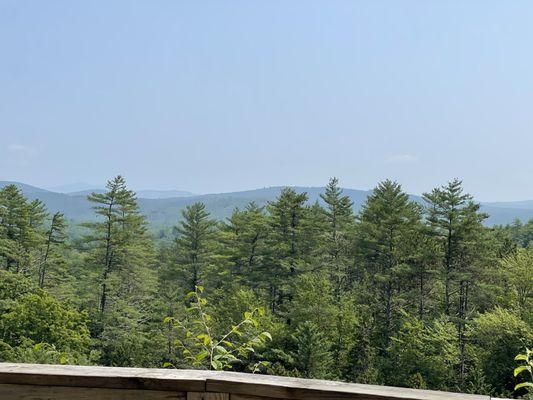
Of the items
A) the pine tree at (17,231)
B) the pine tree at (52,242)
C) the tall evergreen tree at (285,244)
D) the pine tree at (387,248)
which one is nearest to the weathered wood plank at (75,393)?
the pine tree at (387,248)

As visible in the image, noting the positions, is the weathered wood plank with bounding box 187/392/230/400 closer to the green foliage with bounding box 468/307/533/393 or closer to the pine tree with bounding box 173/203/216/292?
the green foliage with bounding box 468/307/533/393

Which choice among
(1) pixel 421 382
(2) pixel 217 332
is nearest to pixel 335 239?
(2) pixel 217 332

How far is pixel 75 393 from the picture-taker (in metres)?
1.60

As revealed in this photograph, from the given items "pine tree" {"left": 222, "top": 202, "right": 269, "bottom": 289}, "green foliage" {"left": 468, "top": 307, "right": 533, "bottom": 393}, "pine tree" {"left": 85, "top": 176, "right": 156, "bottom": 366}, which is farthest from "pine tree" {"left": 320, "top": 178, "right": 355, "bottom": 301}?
"pine tree" {"left": 85, "top": 176, "right": 156, "bottom": 366}

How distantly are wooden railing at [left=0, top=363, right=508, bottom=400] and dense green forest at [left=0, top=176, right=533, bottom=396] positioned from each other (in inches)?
1188

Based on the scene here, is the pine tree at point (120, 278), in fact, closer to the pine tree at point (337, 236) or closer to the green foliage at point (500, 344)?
the pine tree at point (337, 236)

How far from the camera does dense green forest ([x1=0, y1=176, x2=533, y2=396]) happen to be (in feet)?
115

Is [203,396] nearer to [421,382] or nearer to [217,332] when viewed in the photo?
[421,382]

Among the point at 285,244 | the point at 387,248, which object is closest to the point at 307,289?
the point at 285,244

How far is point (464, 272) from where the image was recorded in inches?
1663

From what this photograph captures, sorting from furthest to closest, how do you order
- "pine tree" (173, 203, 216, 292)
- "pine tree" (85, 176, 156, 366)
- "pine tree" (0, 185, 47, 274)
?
"pine tree" (173, 203, 216, 292)
"pine tree" (0, 185, 47, 274)
"pine tree" (85, 176, 156, 366)

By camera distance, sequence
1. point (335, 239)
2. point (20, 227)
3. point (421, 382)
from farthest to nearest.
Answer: point (335, 239), point (20, 227), point (421, 382)

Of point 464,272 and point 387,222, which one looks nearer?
point 464,272

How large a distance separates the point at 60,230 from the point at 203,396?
5859 cm
